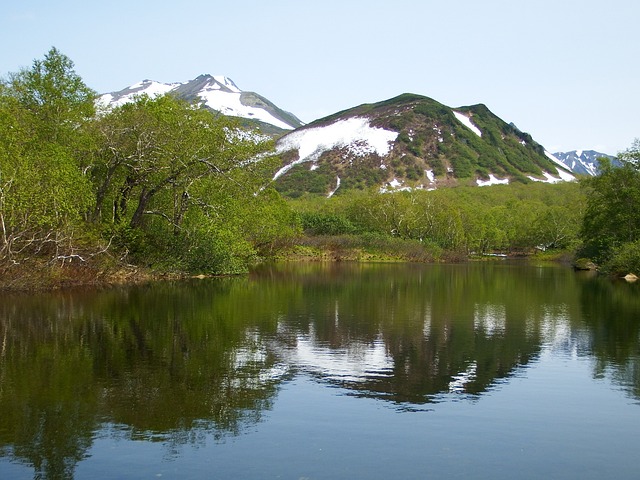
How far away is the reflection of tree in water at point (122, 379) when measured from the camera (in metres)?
11.4

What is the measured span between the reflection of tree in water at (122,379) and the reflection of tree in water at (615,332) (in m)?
9.20

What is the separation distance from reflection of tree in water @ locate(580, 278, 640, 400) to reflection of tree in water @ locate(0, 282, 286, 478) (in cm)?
920

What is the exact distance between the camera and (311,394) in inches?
574

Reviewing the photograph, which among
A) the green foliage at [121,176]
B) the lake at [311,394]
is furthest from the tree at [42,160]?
the lake at [311,394]

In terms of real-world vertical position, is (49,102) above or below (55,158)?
above

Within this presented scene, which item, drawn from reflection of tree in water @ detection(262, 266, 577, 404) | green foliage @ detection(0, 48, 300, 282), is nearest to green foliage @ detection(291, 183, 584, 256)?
green foliage @ detection(0, 48, 300, 282)

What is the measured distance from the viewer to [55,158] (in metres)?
36.6

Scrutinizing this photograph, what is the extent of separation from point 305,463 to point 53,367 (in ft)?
29.5

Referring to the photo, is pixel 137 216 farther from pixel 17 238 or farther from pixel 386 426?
pixel 386 426

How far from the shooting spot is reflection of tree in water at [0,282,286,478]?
11.4 meters

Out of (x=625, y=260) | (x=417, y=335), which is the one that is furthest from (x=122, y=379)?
(x=625, y=260)

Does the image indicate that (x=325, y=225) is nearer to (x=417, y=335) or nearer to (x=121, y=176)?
(x=121, y=176)

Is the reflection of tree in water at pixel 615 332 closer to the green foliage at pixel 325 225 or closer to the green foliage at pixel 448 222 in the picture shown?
the green foliage at pixel 325 225

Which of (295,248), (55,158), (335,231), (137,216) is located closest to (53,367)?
(55,158)
